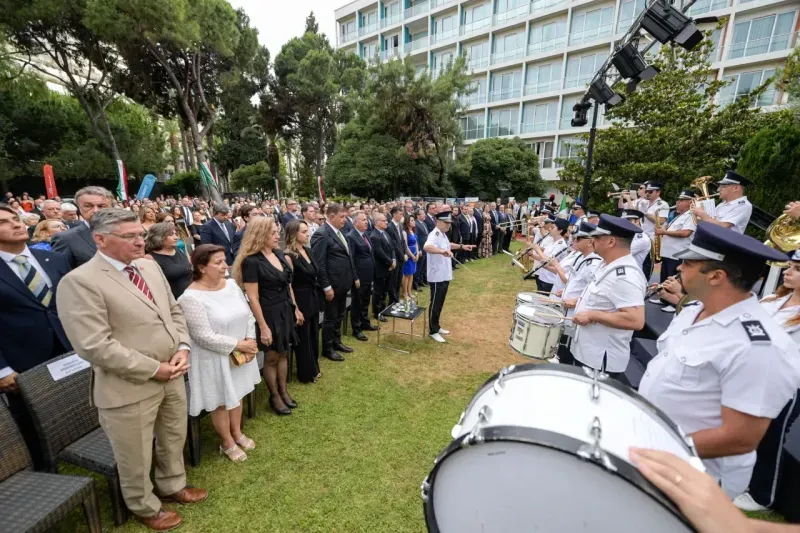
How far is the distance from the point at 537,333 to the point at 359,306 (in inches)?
147

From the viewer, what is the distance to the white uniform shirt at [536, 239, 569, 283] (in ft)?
20.4

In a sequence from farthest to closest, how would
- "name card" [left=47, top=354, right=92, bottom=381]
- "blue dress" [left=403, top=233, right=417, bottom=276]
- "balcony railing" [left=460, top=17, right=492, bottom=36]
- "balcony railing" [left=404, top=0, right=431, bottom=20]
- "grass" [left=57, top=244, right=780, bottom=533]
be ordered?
"balcony railing" [left=404, top=0, right=431, bottom=20] < "balcony railing" [left=460, top=17, right=492, bottom=36] < "blue dress" [left=403, top=233, right=417, bottom=276] < "grass" [left=57, top=244, right=780, bottom=533] < "name card" [left=47, top=354, right=92, bottom=381]

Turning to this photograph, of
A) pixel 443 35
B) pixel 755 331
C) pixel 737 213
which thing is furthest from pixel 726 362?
pixel 443 35

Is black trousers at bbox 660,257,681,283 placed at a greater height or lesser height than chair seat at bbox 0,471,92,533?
greater

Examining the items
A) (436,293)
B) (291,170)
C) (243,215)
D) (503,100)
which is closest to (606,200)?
(436,293)

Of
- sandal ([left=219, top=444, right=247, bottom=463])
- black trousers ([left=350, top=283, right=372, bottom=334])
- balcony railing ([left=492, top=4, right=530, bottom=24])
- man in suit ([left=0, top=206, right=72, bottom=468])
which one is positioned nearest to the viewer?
man in suit ([left=0, top=206, right=72, bottom=468])

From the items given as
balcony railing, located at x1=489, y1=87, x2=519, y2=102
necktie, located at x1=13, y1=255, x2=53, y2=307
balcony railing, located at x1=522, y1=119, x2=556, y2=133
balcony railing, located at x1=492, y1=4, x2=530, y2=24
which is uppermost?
balcony railing, located at x1=492, y1=4, x2=530, y2=24

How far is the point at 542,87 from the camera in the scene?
30078 millimetres

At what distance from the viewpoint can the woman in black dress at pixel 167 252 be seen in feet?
13.6

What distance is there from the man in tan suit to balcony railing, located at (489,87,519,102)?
3504 cm

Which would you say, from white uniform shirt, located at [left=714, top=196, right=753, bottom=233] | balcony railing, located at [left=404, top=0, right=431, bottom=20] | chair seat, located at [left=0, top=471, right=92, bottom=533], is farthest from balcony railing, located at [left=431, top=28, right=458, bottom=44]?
chair seat, located at [left=0, top=471, right=92, bottom=533]

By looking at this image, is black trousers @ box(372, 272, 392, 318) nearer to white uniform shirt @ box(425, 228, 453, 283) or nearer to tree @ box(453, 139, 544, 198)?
white uniform shirt @ box(425, 228, 453, 283)

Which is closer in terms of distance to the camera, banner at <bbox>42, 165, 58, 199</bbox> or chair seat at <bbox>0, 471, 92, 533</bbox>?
chair seat at <bbox>0, 471, 92, 533</bbox>

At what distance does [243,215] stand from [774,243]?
10.4 meters
